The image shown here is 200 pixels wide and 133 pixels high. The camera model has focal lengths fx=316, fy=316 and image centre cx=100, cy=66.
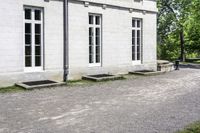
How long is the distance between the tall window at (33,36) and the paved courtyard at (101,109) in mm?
2105

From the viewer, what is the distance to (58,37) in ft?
49.7

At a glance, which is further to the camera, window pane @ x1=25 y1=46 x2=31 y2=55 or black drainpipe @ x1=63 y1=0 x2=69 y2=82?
black drainpipe @ x1=63 y1=0 x2=69 y2=82

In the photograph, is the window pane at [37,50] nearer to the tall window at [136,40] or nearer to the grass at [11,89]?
the grass at [11,89]

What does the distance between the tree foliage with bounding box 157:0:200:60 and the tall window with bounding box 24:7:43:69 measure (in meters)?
22.0

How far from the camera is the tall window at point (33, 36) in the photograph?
555 inches

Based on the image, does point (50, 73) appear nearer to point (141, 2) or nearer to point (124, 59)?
point (124, 59)

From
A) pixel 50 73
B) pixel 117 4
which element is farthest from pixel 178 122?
pixel 117 4

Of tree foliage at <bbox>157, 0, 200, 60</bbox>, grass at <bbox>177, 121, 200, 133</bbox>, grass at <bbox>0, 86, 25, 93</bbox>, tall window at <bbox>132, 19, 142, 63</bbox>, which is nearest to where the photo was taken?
grass at <bbox>177, 121, 200, 133</bbox>

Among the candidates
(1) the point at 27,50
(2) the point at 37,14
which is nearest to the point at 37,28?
(2) the point at 37,14

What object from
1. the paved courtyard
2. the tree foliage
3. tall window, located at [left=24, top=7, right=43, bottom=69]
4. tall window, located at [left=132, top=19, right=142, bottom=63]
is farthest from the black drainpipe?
the tree foliage

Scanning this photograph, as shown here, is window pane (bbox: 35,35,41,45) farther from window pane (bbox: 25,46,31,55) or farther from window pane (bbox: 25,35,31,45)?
window pane (bbox: 25,46,31,55)

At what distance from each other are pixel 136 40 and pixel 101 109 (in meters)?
11.2

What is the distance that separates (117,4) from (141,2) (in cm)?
259

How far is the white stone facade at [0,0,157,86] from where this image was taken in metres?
13.4
